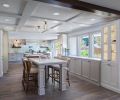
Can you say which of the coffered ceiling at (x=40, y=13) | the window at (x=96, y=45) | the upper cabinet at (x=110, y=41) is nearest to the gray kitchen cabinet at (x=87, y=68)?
the upper cabinet at (x=110, y=41)

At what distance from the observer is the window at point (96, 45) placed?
5574 mm

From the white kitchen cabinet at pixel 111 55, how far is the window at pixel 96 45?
1.00 m

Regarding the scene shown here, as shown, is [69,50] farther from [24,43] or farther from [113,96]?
[24,43]

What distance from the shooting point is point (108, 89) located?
13.8 ft

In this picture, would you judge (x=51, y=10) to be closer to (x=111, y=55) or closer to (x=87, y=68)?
(x=111, y=55)

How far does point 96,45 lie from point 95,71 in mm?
1480

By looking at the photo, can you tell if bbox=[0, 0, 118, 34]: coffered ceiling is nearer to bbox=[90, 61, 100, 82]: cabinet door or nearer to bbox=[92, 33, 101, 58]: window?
bbox=[92, 33, 101, 58]: window

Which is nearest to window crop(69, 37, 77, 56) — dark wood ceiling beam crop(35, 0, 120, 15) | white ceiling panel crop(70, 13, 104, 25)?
white ceiling panel crop(70, 13, 104, 25)

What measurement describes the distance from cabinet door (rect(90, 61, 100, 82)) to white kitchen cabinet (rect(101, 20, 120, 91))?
0.49 feet

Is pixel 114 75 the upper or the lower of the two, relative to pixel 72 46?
lower

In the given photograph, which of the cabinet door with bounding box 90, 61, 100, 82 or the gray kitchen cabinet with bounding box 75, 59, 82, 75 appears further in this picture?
the gray kitchen cabinet with bounding box 75, 59, 82, 75

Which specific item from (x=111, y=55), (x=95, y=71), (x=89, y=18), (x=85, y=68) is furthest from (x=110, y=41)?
(x=85, y=68)

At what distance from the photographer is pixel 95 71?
4770 millimetres

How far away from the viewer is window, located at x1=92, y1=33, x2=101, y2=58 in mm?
5574
